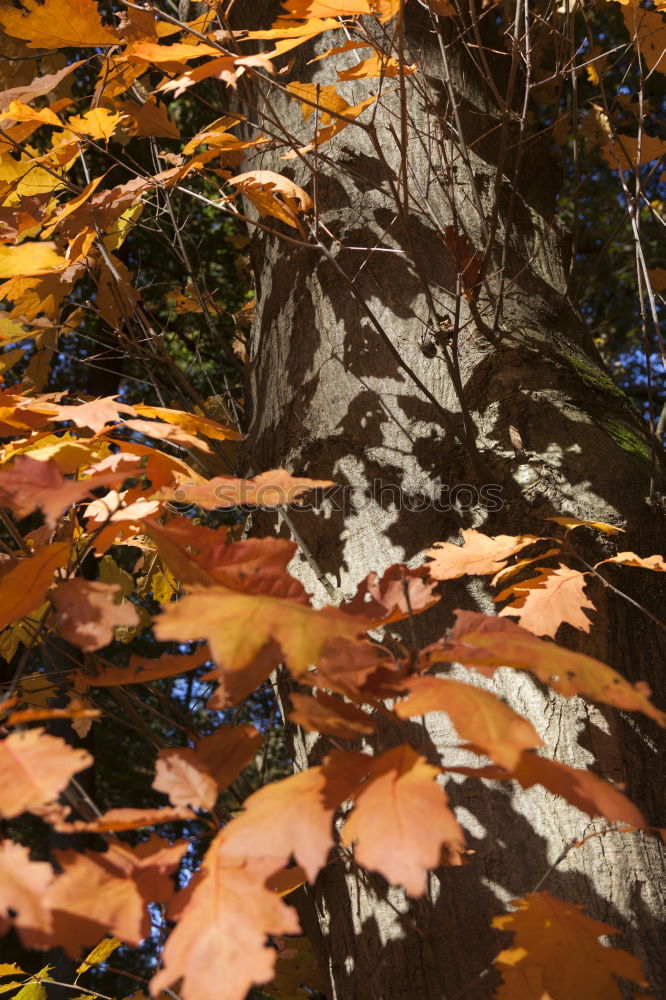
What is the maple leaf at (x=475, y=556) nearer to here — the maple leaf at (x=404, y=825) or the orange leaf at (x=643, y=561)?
the orange leaf at (x=643, y=561)

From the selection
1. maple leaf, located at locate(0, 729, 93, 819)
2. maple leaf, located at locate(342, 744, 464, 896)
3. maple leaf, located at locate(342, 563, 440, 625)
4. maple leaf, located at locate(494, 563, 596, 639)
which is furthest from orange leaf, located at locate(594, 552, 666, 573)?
maple leaf, located at locate(0, 729, 93, 819)

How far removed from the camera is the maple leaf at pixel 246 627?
0.72 meters

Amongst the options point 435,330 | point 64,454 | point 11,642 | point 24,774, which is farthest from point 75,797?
point 11,642

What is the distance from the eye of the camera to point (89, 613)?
895 millimetres

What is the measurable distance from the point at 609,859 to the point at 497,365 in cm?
93

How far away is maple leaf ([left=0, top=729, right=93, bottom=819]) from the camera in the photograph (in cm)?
72

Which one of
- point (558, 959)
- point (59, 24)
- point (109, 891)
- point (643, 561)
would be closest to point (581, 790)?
point (558, 959)

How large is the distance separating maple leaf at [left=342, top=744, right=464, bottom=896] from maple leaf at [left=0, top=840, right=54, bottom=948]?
278 mm

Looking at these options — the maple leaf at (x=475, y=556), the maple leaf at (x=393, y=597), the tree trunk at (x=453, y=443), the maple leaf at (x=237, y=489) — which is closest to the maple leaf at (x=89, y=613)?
the maple leaf at (x=237, y=489)

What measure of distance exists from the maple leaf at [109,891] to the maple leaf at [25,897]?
25mm

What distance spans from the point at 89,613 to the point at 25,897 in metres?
0.30

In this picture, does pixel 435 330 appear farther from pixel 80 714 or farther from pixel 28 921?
pixel 28 921

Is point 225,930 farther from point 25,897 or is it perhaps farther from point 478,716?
point 478,716

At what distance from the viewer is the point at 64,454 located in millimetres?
1065
